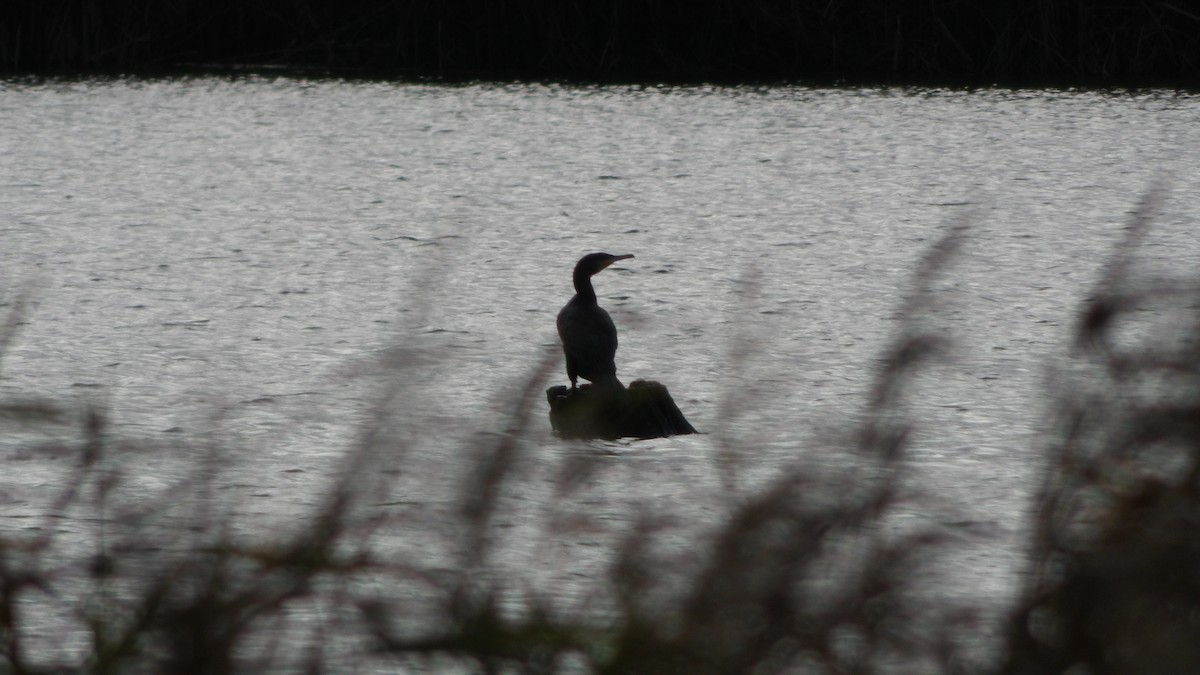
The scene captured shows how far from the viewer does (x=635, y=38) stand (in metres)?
32.2

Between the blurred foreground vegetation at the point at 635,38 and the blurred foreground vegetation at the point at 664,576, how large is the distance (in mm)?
28750

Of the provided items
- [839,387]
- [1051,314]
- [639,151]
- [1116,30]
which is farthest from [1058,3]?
[839,387]

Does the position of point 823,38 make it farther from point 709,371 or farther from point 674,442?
point 674,442

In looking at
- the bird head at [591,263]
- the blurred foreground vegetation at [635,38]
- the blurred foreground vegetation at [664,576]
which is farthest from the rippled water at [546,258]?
the blurred foreground vegetation at [635,38]

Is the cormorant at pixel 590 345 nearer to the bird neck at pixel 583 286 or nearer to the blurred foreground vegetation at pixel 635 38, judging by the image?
the bird neck at pixel 583 286

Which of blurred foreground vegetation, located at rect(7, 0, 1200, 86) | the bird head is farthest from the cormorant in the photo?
blurred foreground vegetation, located at rect(7, 0, 1200, 86)

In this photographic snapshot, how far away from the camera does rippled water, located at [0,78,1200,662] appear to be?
2.89 metres

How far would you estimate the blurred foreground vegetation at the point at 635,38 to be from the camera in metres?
29.9

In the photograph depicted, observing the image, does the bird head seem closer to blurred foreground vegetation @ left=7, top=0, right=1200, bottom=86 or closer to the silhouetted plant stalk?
the silhouetted plant stalk

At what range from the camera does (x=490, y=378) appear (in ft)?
32.4

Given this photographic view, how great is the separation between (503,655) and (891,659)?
0.42 metres

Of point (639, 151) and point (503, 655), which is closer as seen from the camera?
point (503, 655)

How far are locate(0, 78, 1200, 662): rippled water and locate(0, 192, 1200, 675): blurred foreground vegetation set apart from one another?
0.08m

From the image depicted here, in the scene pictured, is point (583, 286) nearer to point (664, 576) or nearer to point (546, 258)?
point (664, 576)
